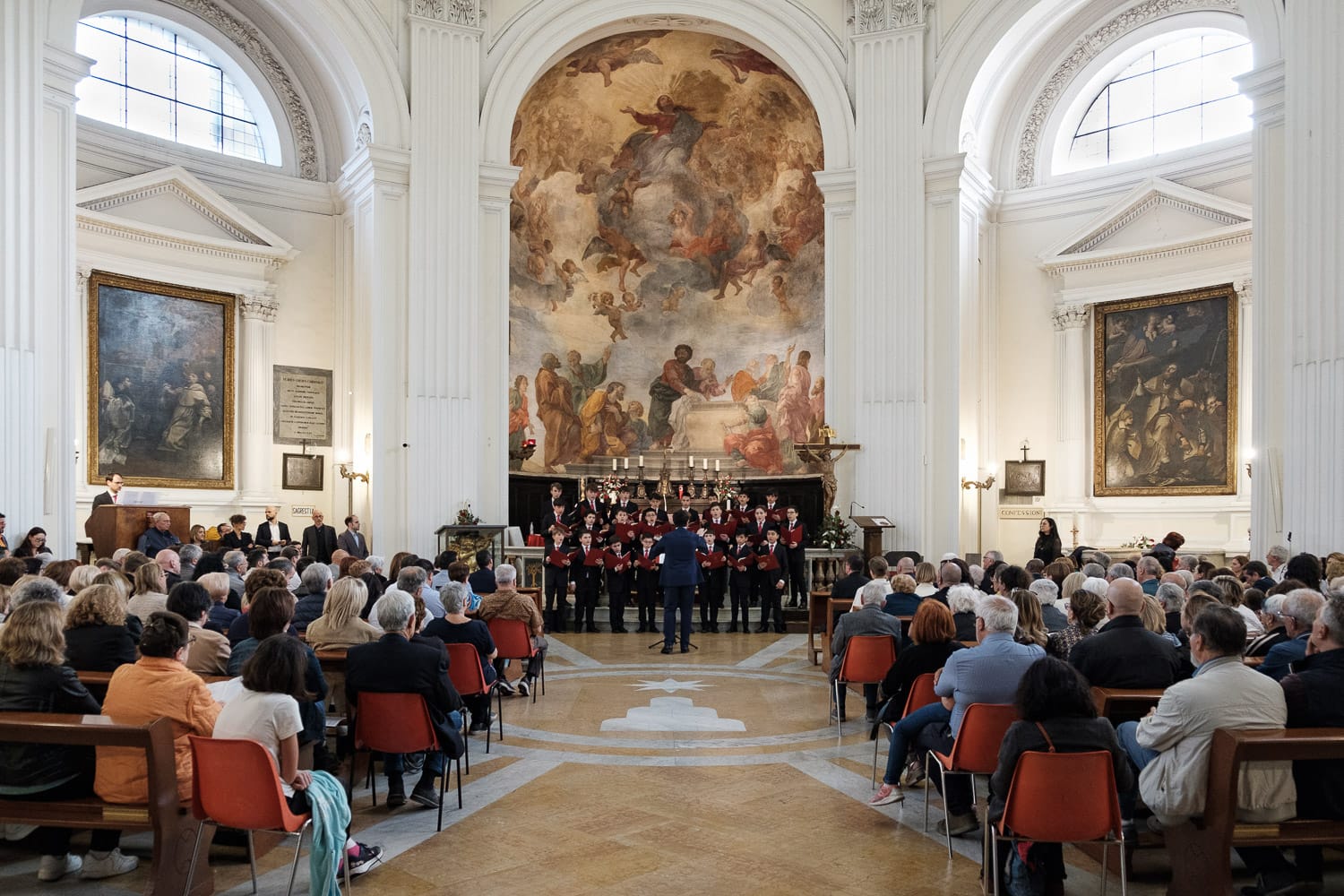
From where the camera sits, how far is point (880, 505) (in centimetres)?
1762

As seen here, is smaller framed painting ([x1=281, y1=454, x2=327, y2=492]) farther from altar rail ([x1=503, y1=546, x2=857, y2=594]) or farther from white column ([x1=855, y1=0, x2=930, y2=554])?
white column ([x1=855, y1=0, x2=930, y2=554])

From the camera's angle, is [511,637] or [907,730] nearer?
[907,730]

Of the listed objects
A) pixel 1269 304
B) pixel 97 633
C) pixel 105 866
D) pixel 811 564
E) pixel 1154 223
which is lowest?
pixel 105 866

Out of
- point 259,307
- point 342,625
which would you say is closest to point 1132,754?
point 342,625

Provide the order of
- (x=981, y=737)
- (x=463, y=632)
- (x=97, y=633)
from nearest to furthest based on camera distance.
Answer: (x=981, y=737)
(x=97, y=633)
(x=463, y=632)

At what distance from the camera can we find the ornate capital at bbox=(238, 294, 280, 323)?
61.3 feet

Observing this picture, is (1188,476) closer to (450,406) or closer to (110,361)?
(450,406)

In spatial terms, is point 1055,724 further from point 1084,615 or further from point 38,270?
point 38,270

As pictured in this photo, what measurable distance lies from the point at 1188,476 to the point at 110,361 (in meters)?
17.3

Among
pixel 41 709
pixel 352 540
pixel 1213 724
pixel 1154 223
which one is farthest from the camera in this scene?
pixel 1154 223

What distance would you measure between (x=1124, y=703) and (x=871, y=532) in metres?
11.4

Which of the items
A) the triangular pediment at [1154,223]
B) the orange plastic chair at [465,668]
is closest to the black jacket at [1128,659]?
the orange plastic chair at [465,668]

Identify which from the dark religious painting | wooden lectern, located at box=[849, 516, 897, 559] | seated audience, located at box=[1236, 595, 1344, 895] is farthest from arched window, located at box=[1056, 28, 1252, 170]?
seated audience, located at box=[1236, 595, 1344, 895]

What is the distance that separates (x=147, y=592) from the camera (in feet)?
24.0
